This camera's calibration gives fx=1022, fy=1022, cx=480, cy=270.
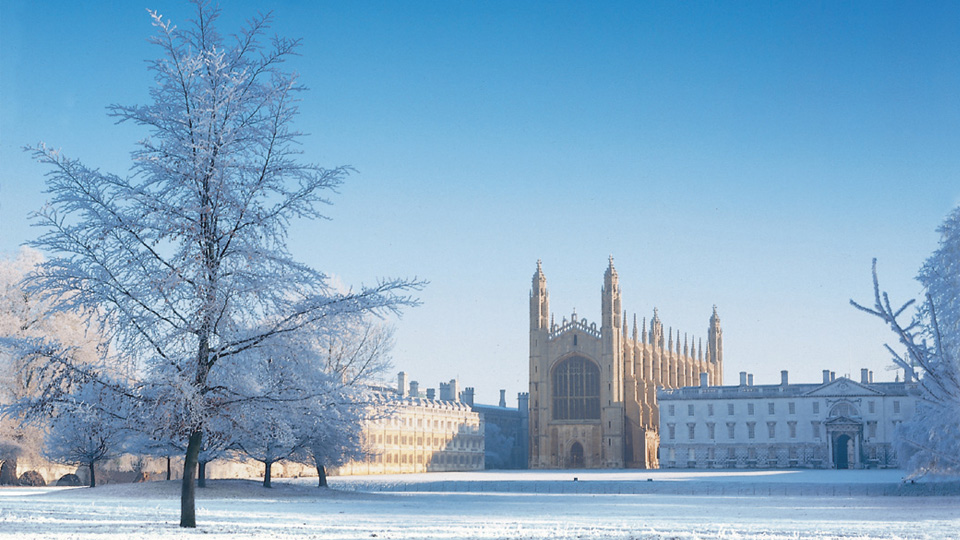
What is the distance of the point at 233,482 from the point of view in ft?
134

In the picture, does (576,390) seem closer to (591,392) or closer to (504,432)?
(591,392)

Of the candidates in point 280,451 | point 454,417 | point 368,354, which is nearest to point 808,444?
point 454,417

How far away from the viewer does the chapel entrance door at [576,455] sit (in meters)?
99.6

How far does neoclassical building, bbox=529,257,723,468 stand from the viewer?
9856 cm

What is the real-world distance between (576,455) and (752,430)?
60.7 ft

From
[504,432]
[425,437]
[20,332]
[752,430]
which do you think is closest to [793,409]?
[752,430]

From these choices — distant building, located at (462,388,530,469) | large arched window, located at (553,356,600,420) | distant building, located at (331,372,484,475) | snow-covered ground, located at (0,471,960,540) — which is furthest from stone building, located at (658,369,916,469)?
snow-covered ground, located at (0,471,960,540)

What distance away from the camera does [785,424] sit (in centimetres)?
8819

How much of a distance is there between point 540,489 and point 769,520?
26233 millimetres

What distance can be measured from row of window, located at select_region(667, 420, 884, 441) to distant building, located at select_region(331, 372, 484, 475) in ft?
63.2

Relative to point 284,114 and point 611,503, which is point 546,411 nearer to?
point 611,503

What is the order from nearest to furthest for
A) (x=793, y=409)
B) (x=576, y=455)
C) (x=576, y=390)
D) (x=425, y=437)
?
Result: (x=793, y=409)
(x=425, y=437)
(x=576, y=455)
(x=576, y=390)

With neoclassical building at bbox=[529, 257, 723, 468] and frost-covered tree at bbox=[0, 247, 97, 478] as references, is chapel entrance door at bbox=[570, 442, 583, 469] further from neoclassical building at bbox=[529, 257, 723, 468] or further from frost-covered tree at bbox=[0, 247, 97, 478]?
frost-covered tree at bbox=[0, 247, 97, 478]

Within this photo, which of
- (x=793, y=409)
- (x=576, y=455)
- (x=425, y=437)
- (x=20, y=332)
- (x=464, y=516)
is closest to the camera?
(x=464, y=516)
